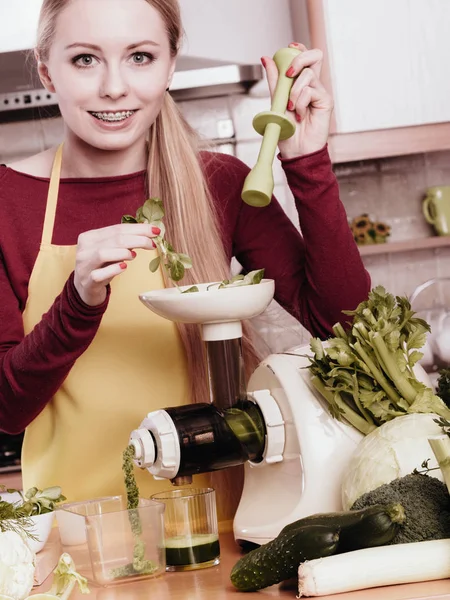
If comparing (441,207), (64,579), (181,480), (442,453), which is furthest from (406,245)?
(64,579)

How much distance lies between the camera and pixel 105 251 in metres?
1.16

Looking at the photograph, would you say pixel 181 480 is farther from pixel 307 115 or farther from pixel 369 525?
pixel 307 115

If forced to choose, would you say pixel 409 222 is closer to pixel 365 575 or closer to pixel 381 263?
pixel 381 263

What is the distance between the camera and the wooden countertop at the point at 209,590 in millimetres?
897

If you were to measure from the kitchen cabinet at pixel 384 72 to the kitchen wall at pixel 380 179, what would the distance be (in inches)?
18.5

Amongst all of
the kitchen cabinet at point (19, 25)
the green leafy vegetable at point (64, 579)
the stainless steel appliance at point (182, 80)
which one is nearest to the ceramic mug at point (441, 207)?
the stainless steel appliance at point (182, 80)

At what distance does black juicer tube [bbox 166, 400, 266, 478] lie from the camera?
109cm

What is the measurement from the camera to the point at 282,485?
1.15 m

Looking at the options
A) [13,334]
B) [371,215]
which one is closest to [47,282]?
[13,334]

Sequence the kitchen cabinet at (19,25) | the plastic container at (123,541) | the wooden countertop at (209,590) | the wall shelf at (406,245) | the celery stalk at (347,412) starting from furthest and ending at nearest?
1. the wall shelf at (406,245)
2. the kitchen cabinet at (19,25)
3. the celery stalk at (347,412)
4. the plastic container at (123,541)
5. the wooden countertop at (209,590)

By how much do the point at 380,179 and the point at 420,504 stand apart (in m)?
2.71

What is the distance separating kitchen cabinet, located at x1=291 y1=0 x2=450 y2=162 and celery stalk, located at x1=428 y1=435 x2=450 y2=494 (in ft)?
7.17

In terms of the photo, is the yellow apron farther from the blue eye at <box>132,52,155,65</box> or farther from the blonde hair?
the blue eye at <box>132,52,155,65</box>

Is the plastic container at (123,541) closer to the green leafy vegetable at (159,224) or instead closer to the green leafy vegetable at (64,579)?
the green leafy vegetable at (64,579)
